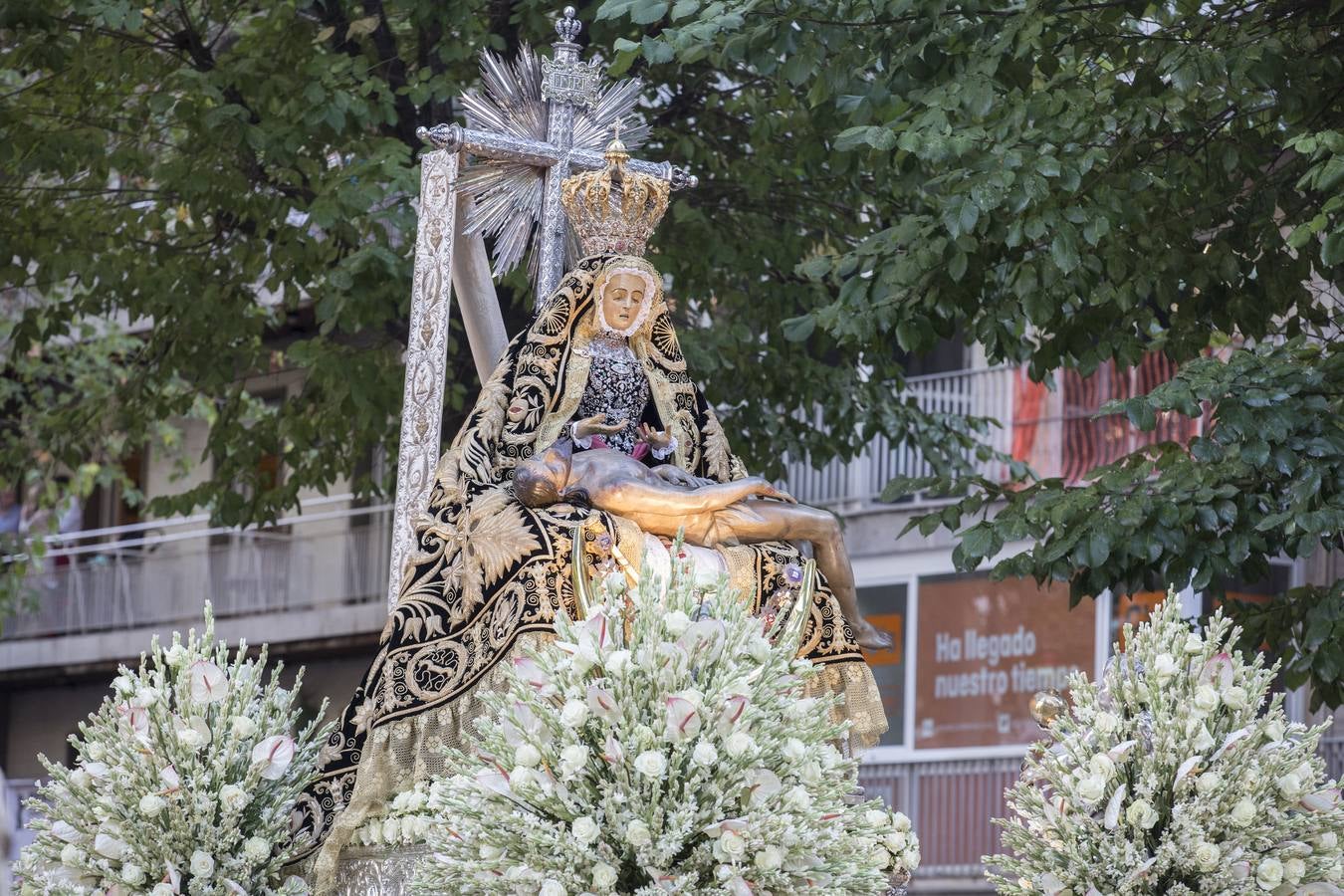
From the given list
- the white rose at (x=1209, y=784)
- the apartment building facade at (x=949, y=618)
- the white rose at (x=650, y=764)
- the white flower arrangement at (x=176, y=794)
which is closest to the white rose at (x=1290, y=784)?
the white rose at (x=1209, y=784)

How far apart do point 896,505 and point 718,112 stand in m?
6.94

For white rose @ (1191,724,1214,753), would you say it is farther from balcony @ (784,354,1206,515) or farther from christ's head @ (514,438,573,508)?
balcony @ (784,354,1206,515)

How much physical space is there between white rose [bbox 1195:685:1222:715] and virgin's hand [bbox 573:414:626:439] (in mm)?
2266

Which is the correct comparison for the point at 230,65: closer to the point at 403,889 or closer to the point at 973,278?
the point at 973,278

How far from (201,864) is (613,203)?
2819 mm

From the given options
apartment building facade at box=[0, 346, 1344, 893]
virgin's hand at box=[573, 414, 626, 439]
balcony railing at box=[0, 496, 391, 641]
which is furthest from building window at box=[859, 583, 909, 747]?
virgin's hand at box=[573, 414, 626, 439]

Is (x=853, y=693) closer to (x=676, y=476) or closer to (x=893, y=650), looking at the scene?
(x=676, y=476)

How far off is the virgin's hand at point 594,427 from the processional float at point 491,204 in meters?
1.22

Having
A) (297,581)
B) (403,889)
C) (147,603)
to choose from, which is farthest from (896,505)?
(403,889)

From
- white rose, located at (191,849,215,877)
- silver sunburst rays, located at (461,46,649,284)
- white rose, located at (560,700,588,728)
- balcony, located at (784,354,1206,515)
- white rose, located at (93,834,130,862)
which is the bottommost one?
white rose, located at (191,849,215,877)

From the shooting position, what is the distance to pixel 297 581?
2495cm

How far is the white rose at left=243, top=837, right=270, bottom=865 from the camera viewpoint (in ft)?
25.7

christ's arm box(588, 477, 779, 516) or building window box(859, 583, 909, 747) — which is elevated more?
building window box(859, 583, 909, 747)

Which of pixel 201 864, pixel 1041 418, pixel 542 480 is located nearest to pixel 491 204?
pixel 542 480
